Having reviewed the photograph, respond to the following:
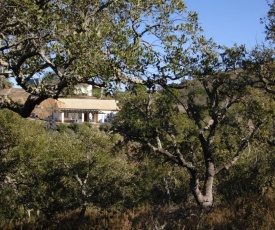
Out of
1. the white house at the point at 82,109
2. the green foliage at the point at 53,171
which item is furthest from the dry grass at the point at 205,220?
the white house at the point at 82,109

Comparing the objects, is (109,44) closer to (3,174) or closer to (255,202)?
(255,202)

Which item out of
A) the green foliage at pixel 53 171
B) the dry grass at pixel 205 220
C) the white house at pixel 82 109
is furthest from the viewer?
the white house at pixel 82 109

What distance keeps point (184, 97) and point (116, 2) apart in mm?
6221

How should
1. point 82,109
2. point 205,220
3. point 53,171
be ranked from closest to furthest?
point 205,220
point 53,171
point 82,109

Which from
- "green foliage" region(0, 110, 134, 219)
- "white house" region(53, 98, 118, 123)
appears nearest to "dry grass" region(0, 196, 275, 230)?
"green foliage" region(0, 110, 134, 219)

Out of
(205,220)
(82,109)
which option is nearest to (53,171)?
(205,220)

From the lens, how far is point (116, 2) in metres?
6.56

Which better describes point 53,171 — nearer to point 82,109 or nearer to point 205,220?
point 205,220

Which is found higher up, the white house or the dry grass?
the white house

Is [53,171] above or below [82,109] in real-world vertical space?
below

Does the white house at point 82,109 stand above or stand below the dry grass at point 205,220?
above

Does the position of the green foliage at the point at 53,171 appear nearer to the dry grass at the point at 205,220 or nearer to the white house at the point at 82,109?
the dry grass at the point at 205,220

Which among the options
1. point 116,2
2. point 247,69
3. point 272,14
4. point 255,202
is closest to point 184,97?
point 247,69

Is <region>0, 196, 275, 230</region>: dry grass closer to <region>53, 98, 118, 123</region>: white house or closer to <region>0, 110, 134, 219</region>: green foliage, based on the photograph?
<region>0, 110, 134, 219</region>: green foliage
